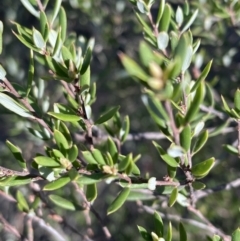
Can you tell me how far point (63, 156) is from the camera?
0.65 m

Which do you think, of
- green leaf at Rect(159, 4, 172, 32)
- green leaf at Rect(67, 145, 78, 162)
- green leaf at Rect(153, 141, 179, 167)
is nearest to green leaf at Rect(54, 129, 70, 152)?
green leaf at Rect(67, 145, 78, 162)

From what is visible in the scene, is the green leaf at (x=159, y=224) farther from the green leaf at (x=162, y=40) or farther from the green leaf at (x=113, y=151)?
the green leaf at (x=162, y=40)

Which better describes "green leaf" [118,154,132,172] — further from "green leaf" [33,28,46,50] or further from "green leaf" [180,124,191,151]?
"green leaf" [33,28,46,50]

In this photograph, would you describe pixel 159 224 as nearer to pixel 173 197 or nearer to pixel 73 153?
pixel 173 197

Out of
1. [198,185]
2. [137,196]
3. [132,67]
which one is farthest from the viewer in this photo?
[137,196]

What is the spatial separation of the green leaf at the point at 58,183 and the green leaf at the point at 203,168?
174mm

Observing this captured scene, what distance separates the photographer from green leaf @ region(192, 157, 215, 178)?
2.02 feet

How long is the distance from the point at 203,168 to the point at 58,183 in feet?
0.65

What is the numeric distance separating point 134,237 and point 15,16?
32.6 inches

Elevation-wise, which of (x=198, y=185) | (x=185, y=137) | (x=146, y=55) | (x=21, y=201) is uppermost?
(x=146, y=55)

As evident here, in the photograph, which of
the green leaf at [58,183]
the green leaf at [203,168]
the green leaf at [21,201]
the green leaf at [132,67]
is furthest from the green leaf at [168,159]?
the green leaf at [21,201]

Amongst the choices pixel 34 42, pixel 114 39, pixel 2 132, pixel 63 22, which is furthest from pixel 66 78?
pixel 2 132

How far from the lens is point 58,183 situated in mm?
631

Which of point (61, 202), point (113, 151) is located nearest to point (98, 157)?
point (113, 151)
